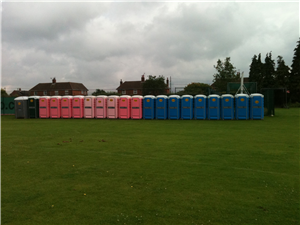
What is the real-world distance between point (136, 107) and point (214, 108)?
19.3 feet

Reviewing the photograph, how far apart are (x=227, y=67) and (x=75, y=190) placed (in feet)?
151

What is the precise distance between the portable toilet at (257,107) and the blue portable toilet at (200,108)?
3.22m

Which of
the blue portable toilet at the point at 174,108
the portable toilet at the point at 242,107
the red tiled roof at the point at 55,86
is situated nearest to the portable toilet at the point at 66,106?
the blue portable toilet at the point at 174,108

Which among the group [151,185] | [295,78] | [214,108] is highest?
[295,78]

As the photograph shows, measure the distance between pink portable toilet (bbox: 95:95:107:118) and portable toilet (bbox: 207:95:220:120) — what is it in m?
8.19

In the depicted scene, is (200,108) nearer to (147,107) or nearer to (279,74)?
(147,107)

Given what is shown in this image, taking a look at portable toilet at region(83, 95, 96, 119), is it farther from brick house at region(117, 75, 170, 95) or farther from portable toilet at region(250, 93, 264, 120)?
brick house at region(117, 75, 170, 95)

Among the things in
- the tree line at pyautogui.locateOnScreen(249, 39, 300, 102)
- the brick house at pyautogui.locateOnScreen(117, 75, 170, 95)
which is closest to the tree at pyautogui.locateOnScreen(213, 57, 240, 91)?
the tree line at pyautogui.locateOnScreen(249, 39, 300, 102)

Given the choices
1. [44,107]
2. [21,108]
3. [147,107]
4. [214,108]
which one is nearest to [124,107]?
[147,107]

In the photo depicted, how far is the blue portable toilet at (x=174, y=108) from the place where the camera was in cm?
1850

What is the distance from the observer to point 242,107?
680 inches

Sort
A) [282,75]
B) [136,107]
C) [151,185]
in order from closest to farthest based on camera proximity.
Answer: [151,185]
[136,107]
[282,75]

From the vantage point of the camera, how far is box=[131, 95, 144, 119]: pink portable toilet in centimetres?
1922

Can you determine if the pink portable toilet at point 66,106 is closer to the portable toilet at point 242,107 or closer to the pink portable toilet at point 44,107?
the pink portable toilet at point 44,107
